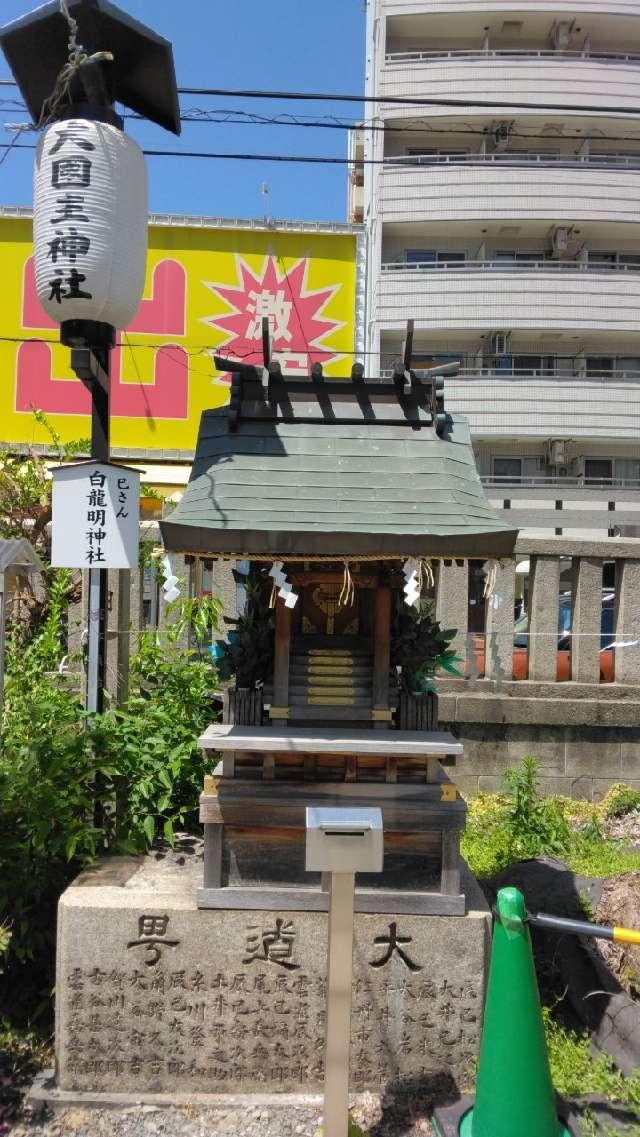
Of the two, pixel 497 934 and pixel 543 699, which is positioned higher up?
pixel 543 699

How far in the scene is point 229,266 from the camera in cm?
1462

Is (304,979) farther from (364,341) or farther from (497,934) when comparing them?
(364,341)

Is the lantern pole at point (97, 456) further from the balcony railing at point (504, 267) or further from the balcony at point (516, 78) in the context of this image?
the balcony at point (516, 78)

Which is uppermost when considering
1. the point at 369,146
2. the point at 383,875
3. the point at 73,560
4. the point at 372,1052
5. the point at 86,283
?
the point at 369,146

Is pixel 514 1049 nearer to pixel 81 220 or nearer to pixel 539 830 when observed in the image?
pixel 539 830

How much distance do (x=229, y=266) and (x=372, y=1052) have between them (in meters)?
14.0

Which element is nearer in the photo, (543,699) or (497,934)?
(497,934)

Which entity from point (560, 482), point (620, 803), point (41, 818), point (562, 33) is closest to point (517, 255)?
point (562, 33)

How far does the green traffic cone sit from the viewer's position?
11.3 feet

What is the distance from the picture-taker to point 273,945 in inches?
167

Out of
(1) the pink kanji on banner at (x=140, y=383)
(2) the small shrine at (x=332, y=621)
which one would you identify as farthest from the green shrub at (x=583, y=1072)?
(1) the pink kanji on banner at (x=140, y=383)

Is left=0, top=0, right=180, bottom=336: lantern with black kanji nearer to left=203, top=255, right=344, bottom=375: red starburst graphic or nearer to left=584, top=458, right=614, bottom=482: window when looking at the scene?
left=203, top=255, right=344, bottom=375: red starburst graphic

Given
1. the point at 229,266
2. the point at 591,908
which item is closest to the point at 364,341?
the point at 229,266

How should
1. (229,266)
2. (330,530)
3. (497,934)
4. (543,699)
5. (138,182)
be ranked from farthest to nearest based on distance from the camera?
1. (229,266)
2. (543,699)
3. (138,182)
4. (330,530)
5. (497,934)
